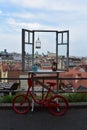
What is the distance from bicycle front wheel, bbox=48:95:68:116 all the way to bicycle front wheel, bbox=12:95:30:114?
0.52m

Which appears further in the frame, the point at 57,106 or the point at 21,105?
the point at 21,105

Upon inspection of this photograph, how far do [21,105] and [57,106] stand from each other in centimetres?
83

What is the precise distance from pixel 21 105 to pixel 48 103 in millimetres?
645

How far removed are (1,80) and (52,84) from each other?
166 centimetres

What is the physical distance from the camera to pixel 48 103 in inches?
305

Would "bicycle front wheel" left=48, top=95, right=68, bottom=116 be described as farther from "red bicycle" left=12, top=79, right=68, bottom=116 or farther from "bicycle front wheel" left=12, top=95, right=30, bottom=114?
"bicycle front wheel" left=12, top=95, right=30, bottom=114

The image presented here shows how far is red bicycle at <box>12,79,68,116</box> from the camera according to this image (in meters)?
7.75

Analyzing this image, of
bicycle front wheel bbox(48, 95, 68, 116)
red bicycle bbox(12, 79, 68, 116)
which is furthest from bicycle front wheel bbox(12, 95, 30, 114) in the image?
bicycle front wheel bbox(48, 95, 68, 116)

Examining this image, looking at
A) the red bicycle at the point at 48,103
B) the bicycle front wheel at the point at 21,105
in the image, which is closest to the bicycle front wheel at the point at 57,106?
the red bicycle at the point at 48,103

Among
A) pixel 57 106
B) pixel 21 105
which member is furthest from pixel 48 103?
pixel 21 105

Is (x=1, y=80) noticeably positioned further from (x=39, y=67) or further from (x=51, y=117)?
(x=51, y=117)

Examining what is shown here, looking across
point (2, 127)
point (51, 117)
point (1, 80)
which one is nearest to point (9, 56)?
point (1, 80)

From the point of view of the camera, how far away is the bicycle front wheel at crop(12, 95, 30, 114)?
779 centimetres

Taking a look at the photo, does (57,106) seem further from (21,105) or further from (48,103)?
(21,105)
